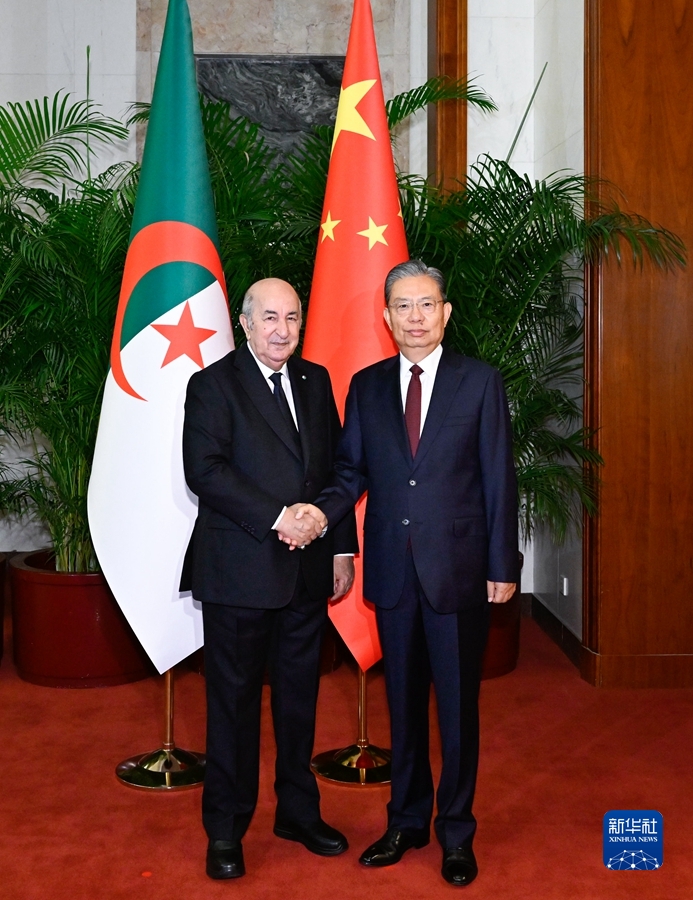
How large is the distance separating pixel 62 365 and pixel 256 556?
2.20m

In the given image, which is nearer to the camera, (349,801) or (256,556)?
(256,556)

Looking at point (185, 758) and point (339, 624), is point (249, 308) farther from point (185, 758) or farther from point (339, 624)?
point (185, 758)

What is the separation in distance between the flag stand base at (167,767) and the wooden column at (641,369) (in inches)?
80.0

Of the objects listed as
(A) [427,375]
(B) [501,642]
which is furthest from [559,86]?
(A) [427,375]

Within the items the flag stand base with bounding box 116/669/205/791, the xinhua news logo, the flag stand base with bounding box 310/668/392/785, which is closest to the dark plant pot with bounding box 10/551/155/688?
the flag stand base with bounding box 116/669/205/791

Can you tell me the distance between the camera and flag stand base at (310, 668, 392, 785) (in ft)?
→ 11.7

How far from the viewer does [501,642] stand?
4.88 meters

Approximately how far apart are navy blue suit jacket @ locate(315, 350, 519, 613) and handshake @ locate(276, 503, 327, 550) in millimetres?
105

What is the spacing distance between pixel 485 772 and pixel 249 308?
194 cm

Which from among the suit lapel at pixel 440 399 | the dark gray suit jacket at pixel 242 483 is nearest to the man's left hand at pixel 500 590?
the suit lapel at pixel 440 399

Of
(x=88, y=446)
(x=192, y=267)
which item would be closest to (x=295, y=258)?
(x=192, y=267)

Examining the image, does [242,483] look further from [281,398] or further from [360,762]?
[360,762]

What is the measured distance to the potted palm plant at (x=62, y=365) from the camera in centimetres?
434

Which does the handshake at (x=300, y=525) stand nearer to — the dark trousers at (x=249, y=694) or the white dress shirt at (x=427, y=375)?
the dark trousers at (x=249, y=694)
